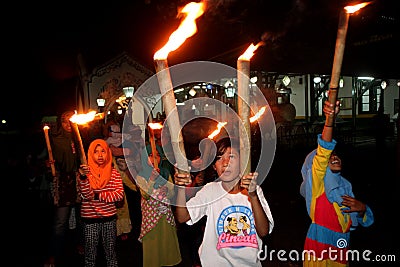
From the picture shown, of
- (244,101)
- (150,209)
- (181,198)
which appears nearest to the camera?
(244,101)

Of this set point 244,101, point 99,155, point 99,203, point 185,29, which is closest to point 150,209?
point 99,203

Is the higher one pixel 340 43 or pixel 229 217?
pixel 340 43

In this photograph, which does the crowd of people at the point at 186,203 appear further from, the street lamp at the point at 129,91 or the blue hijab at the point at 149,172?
the street lamp at the point at 129,91

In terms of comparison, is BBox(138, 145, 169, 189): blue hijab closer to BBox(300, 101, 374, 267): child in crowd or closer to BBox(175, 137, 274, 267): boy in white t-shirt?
BBox(175, 137, 274, 267): boy in white t-shirt

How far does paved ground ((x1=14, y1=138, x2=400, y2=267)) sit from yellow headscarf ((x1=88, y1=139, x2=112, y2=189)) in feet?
4.77

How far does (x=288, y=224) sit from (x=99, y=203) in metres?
3.75

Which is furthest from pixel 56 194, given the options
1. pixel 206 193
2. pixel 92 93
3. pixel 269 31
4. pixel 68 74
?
pixel 68 74

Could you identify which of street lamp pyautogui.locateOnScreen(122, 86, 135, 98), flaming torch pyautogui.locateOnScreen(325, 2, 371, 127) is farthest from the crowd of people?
street lamp pyautogui.locateOnScreen(122, 86, 135, 98)

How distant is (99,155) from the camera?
4.12 m

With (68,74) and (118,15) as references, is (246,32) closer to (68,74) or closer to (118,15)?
(118,15)

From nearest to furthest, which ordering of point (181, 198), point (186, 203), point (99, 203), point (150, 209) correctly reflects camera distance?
point (181, 198) < point (186, 203) < point (99, 203) < point (150, 209)

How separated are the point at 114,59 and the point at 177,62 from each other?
2.24m

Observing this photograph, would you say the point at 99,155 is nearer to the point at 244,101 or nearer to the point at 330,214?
the point at 330,214

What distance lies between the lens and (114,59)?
405 inches
